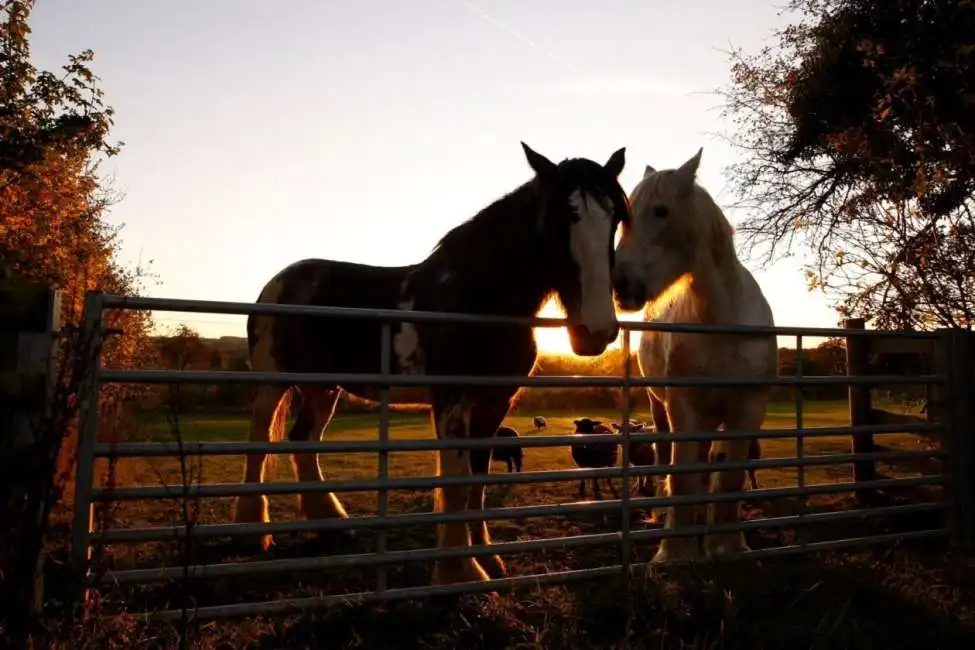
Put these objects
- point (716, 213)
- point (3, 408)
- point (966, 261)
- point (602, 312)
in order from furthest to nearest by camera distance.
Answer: point (966, 261), point (716, 213), point (602, 312), point (3, 408)

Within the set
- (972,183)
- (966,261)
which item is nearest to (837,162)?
(972,183)

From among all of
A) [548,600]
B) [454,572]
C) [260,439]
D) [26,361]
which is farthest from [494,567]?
[26,361]

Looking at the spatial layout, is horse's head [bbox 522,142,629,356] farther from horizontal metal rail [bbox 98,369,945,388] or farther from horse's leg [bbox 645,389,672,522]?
horse's leg [bbox 645,389,672,522]

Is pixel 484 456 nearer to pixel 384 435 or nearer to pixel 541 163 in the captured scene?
pixel 384 435

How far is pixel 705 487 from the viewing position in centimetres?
506

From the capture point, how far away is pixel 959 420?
5.28m

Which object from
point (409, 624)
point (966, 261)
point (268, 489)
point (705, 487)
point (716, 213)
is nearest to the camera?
point (268, 489)

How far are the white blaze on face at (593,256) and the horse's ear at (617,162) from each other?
0.51 meters

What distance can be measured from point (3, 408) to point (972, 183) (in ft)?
29.0

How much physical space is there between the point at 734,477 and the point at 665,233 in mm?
1575

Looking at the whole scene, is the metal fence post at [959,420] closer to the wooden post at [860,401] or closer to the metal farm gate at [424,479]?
the metal farm gate at [424,479]

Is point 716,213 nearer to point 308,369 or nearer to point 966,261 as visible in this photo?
point 966,261

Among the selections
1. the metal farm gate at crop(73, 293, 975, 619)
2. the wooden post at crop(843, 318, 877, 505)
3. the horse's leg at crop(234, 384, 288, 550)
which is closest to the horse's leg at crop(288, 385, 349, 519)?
the horse's leg at crop(234, 384, 288, 550)

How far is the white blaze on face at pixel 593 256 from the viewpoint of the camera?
10.7 feet
